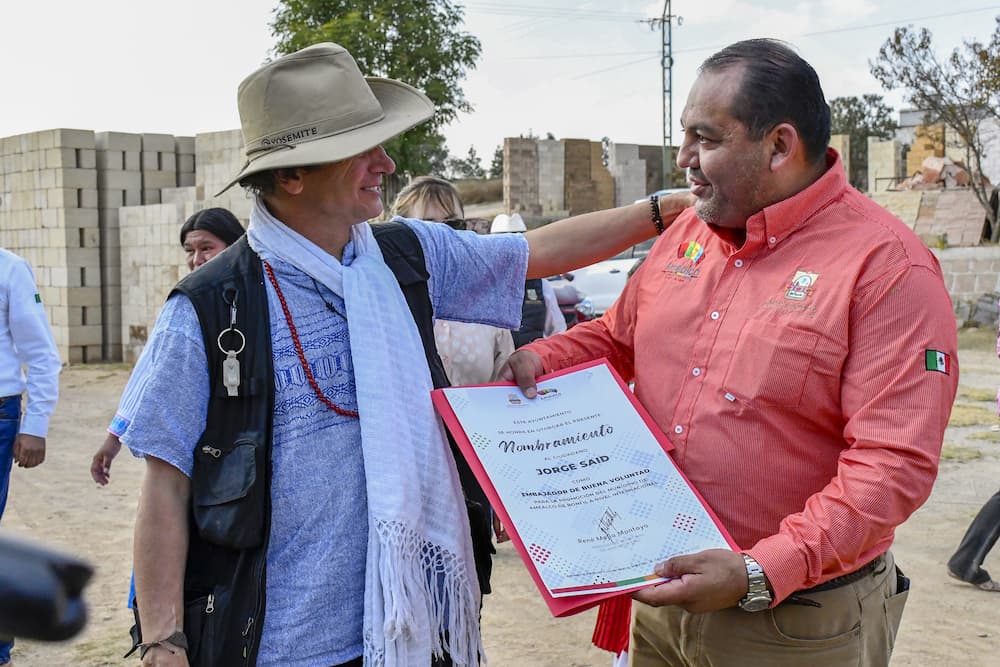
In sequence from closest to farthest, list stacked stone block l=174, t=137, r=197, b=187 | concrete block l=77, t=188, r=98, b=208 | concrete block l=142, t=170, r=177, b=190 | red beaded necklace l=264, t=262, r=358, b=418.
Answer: red beaded necklace l=264, t=262, r=358, b=418, concrete block l=77, t=188, r=98, b=208, concrete block l=142, t=170, r=177, b=190, stacked stone block l=174, t=137, r=197, b=187

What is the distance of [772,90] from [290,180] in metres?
1.06

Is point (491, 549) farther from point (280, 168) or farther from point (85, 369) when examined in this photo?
point (85, 369)

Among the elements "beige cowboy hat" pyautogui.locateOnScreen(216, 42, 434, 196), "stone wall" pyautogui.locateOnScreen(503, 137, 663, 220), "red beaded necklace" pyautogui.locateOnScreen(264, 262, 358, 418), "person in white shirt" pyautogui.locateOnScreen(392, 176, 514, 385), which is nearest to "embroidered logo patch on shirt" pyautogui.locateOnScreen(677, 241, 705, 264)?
"beige cowboy hat" pyautogui.locateOnScreen(216, 42, 434, 196)

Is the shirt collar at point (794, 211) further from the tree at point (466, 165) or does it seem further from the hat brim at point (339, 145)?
the tree at point (466, 165)

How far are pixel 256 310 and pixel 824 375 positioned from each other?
1178 mm

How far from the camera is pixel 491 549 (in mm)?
2518

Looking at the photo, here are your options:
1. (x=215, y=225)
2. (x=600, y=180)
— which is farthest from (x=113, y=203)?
(x=600, y=180)

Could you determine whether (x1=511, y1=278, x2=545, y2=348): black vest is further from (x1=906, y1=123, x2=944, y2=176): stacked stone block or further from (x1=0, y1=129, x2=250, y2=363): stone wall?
(x1=906, y1=123, x2=944, y2=176): stacked stone block

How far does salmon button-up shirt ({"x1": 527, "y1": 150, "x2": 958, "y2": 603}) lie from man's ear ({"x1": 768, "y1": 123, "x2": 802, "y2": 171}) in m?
0.08

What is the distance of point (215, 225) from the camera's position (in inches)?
174

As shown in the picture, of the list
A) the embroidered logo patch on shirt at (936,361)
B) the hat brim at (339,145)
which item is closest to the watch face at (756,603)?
the embroidered logo patch on shirt at (936,361)

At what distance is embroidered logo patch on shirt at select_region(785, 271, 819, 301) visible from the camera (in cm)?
212

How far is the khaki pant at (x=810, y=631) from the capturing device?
2.19m

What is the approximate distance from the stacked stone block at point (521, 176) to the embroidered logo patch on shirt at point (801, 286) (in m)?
24.3
